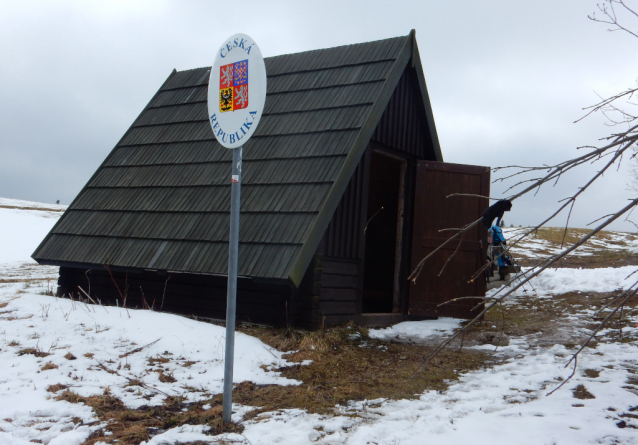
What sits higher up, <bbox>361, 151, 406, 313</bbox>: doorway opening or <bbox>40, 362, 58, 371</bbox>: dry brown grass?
<bbox>361, 151, 406, 313</bbox>: doorway opening

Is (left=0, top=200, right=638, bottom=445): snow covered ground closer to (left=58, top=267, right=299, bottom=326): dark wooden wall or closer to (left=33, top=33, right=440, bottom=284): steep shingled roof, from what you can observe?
(left=58, top=267, right=299, bottom=326): dark wooden wall

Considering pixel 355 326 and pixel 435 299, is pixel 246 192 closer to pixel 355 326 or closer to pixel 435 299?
pixel 355 326

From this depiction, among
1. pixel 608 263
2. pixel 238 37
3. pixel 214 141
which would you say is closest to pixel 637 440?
pixel 238 37

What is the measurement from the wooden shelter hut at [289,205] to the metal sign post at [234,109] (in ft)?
7.96

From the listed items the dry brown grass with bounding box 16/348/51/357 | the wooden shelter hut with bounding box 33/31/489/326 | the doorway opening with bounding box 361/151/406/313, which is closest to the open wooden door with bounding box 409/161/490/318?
the wooden shelter hut with bounding box 33/31/489/326

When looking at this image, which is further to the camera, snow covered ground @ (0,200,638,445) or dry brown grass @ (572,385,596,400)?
dry brown grass @ (572,385,596,400)

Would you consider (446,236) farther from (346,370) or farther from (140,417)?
(140,417)

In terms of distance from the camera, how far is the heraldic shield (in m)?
3.91

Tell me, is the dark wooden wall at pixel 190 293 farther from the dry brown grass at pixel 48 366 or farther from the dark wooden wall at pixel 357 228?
the dry brown grass at pixel 48 366

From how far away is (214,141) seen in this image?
8938 millimetres

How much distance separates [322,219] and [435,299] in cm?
314

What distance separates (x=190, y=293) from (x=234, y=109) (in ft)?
15.0

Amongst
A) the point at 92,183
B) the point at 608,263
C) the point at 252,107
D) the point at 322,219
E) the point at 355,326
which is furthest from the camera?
Answer: the point at 608,263

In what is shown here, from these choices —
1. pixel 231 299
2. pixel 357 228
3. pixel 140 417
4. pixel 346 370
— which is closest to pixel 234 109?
pixel 231 299
